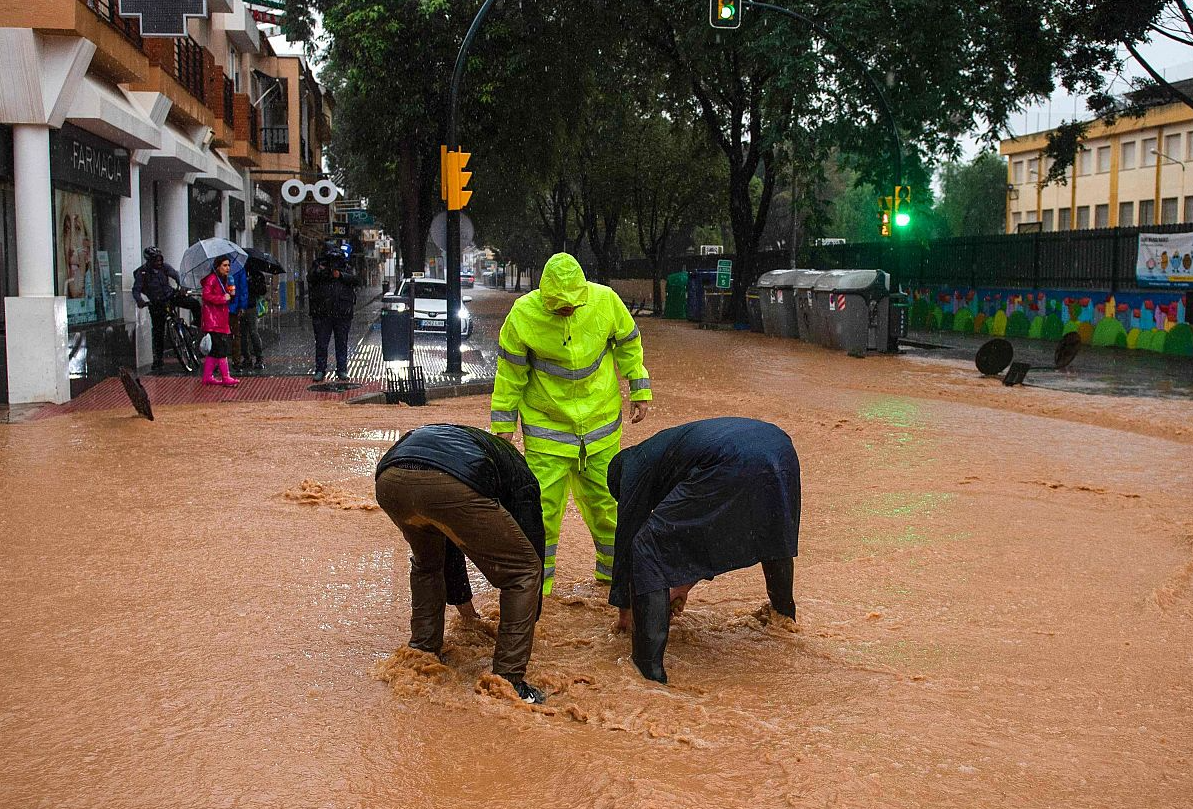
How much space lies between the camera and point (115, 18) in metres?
16.1

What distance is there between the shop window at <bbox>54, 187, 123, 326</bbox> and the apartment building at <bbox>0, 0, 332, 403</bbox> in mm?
27

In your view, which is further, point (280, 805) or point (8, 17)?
point (8, 17)

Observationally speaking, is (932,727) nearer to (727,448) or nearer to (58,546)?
(727,448)

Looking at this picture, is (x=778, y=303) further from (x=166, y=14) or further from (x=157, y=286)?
(x=166, y=14)

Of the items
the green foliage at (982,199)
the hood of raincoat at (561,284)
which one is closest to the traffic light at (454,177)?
the hood of raincoat at (561,284)

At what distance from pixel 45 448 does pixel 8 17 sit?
5045 mm

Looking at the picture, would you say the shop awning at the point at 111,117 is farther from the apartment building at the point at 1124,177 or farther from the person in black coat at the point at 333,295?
the apartment building at the point at 1124,177

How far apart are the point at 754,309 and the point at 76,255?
724 inches

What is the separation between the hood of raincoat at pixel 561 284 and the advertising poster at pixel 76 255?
442 inches

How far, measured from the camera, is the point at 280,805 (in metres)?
3.71

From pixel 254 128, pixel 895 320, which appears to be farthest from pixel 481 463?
pixel 254 128

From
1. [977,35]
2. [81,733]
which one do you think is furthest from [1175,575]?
[977,35]

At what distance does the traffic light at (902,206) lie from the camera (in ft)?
79.7

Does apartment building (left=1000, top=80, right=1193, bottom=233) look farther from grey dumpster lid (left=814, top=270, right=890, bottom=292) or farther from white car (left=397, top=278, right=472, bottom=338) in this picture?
white car (left=397, top=278, right=472, bottom=338)
